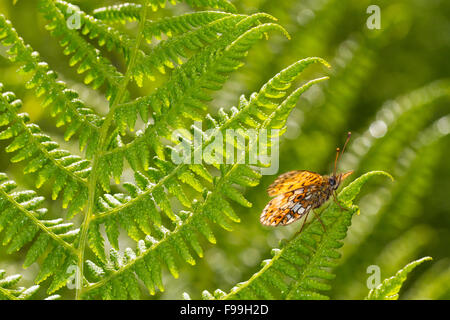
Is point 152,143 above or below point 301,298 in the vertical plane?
above

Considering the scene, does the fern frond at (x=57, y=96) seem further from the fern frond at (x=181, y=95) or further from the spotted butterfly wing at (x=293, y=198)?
the spotted butterfly wing at (x=293, y=198)

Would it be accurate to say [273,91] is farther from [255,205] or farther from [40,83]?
[255,205]

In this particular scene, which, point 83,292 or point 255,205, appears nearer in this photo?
point 83,292

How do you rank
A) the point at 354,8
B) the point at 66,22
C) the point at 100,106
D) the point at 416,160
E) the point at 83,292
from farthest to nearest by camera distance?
the point at 354,8 < the point at 100,106 < the point at 416,160 < the point at 66,22 < the point at 83,292

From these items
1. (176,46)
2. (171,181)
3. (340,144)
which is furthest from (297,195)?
(340,144)

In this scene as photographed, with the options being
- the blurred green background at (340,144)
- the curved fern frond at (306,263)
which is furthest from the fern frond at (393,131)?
the curved fern frond at (306,263)
